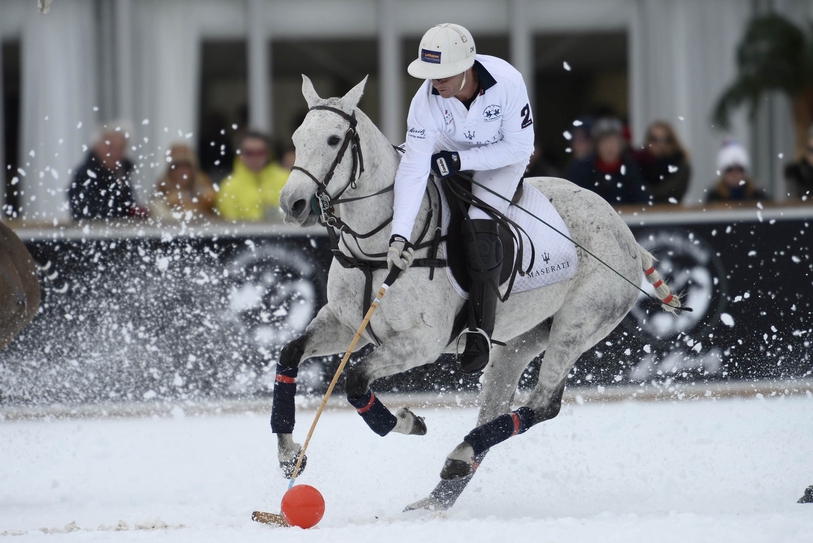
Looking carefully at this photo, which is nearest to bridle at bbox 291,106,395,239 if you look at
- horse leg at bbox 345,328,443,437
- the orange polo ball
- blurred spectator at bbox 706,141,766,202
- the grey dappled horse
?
horse leg at bbox 345,328,443,437

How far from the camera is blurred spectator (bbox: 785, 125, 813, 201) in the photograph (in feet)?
33.6

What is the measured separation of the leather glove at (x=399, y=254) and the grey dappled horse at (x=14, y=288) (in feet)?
8.02

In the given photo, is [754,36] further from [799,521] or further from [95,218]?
[799,521]

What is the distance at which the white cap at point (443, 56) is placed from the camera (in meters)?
5.42

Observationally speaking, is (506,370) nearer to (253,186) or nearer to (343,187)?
(343,187)

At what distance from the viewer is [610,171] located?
32.0ft

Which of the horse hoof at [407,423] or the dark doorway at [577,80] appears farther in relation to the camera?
the dark doorway at [577,80]

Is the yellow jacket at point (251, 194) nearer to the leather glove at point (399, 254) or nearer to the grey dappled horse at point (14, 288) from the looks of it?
the grey dappled horse at point (14, 288)

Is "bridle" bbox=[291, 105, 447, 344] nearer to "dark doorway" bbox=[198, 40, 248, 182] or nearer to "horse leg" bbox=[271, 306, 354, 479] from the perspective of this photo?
"horse leg" bbox=[271, 306, 354, 479]

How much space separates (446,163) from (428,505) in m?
1.79

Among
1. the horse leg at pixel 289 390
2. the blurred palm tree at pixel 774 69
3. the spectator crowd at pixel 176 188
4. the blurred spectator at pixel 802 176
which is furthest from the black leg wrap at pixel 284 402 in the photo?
the blurred palm tree at pixel 774 69

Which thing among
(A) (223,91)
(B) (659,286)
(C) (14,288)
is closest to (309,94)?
(C) (14,288)

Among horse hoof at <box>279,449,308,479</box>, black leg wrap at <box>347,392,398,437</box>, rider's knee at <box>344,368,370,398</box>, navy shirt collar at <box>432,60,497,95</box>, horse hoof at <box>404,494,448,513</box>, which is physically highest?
navy shirt collar at <box>432,60,497,95</box>

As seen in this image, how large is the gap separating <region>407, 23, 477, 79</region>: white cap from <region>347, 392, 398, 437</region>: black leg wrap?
1.58 metres
